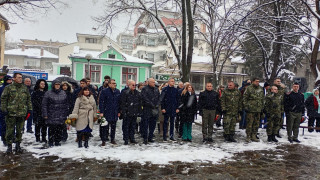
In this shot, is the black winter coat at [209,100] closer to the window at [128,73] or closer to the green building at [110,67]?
the green building at [110,67]

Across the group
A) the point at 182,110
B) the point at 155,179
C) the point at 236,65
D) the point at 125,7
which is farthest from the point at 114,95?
the point at 236,65

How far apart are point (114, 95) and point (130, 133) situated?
123cm

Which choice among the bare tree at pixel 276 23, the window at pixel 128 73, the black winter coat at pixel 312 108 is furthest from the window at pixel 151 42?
the black winter coat at pixel 312 108

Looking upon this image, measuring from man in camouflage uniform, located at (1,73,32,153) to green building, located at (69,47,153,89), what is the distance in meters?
23.4

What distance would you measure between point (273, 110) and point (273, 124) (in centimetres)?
47

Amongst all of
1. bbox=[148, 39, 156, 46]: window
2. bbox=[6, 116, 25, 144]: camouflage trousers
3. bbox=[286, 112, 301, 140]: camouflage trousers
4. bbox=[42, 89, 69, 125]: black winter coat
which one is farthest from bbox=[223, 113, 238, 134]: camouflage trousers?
bbox=[148, 39, 156, 46]: window

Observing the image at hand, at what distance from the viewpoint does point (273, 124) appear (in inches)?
310

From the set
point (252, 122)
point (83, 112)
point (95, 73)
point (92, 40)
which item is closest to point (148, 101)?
point (83, 112)

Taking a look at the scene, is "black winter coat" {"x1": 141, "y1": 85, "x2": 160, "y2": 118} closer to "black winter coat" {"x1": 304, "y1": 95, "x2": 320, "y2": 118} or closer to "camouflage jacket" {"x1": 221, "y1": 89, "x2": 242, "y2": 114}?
"camouflage jacket" {"x1": 221, "y1": 89, "x2": 242, "y2": 114}

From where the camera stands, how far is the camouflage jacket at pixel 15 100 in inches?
220

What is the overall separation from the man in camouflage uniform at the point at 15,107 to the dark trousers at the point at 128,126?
8.30 feet

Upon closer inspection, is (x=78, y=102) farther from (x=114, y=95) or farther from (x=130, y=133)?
(x=130, y=133)

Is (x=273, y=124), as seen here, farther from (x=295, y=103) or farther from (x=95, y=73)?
(x=95, y=73)

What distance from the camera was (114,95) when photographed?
6.82 meters
